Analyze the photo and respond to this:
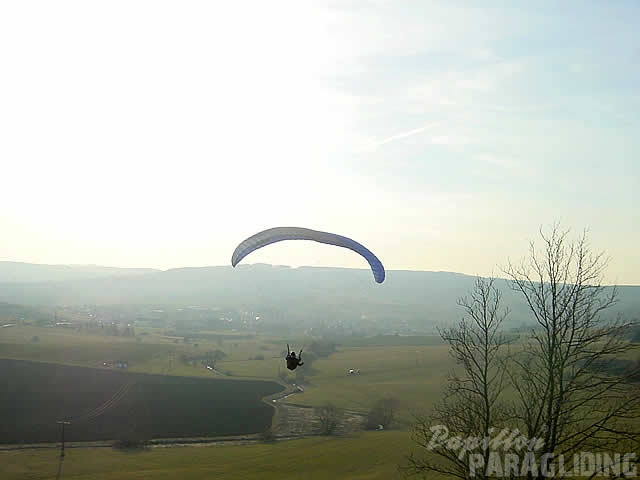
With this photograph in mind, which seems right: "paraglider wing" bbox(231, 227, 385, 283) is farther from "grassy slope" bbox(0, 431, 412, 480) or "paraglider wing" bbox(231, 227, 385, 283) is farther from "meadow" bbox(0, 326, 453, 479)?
"meadow" bbox(0, 326, 453, 479)

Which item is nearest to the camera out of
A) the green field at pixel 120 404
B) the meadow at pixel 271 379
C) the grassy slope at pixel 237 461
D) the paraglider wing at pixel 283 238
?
the paraglider wing at pixel 283 238

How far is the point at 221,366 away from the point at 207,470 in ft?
172

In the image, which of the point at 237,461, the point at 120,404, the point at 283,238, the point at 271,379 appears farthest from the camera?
the point at 271,379

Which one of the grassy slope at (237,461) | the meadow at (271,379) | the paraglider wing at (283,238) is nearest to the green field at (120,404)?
the meadow at (271,379)

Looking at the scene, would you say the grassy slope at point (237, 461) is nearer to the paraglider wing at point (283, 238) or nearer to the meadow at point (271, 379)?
the meadow at point (271, 379)

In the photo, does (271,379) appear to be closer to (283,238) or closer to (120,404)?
(120,404)

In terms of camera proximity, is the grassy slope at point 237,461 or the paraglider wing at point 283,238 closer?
the paraglider wing at point 283,238

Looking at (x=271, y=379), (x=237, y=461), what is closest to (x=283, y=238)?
(x=237, y=461)

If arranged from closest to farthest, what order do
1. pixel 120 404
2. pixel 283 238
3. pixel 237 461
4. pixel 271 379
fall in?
pixel 283 238 → pixel 237 461 → pixel 120 404 → pixel 271 379

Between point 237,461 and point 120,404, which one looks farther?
point 120,404

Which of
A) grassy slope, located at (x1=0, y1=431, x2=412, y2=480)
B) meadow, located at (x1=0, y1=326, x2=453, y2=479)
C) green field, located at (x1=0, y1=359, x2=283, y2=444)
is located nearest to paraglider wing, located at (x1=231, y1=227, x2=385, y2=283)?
grassy slope, located at (x1=0, y1=431, x2=412, y2=480)

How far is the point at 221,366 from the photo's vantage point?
288 ft

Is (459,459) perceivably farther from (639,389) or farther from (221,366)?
(221,366)

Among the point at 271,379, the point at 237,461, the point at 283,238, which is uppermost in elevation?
the point at 283,238
